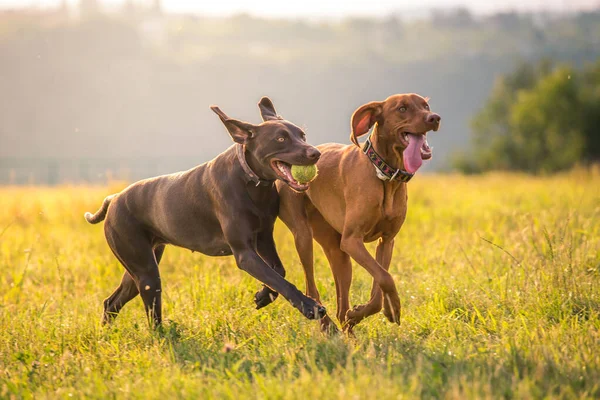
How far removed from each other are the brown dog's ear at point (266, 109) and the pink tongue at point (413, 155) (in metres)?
1.28

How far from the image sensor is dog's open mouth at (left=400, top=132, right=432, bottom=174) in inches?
205

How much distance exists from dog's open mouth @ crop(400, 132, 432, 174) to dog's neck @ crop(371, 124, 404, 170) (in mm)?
90

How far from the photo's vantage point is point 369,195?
17.6 feet

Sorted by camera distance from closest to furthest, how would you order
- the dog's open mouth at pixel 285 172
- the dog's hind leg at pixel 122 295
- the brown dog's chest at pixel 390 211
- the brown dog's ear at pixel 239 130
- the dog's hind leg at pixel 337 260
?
1. the dog's open mouth at pixel 285 172
2. the brown dog's chest at pixel 390 211
3. the brown dog's ear at pixel 239 130
4. the dog's hind leg at pixel 337 260
5. the dog's hind leg at pixel 122 295

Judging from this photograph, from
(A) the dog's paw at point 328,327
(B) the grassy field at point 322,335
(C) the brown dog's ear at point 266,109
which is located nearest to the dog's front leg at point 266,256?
(B) the grassy field at point 322,335

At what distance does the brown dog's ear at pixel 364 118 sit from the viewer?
5.44 meters

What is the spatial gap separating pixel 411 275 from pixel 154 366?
11.4 feet

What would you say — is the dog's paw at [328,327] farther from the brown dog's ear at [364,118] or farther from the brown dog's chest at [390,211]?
the brown dog's ear at [364,118]

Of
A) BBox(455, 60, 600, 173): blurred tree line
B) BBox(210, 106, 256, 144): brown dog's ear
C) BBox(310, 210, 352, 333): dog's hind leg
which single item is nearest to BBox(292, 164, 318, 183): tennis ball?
BBox(210, 106, 256, 144): brown dog's ear

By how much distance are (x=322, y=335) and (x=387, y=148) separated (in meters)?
1.49

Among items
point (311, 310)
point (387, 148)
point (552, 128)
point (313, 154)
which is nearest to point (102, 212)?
point (313, 154)

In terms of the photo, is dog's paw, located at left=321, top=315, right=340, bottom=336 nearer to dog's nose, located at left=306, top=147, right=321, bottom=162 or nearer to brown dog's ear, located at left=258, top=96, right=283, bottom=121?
dog's nose, located at left=306, top=147, right=321, bottom=162

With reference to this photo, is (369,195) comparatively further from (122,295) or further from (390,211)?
(122,295)

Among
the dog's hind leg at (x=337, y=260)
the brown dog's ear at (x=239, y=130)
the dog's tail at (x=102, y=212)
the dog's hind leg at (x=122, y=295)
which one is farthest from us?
the dog's tail at (x=102, y=212)
